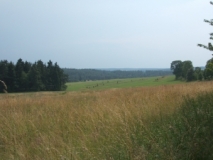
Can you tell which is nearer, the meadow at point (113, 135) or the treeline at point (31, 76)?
the meadow at point (113, 135)

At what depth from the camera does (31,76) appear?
64.4 meters

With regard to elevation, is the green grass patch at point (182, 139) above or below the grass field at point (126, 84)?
above

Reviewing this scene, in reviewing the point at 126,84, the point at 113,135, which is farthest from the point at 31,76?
the point at 113,135

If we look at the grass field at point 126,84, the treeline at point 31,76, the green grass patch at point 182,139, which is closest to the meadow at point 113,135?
the green grass patch at point 182,139

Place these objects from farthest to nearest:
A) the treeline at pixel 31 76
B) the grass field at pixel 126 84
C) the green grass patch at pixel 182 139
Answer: the treeline at pixel 31 76, the grass field at pixel 126 84, the green grass patch at pixel 182 139

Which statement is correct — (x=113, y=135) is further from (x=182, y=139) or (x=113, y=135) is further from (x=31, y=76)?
(x=31, y=76)

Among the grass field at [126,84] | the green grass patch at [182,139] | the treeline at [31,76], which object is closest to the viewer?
the green grass patch at [182,139]

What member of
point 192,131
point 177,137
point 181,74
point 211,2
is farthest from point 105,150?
point 181,74

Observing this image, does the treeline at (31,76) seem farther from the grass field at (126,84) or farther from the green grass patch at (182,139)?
the green grass patch at (182,139)

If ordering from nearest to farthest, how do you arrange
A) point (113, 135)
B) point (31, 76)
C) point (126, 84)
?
point (113, 135) → point (31, 76) → point (126, 84)

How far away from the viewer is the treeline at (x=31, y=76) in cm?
6079

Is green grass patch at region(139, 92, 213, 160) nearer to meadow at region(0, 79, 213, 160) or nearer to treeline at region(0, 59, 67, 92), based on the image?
meadow at region(0, 79, 213, 160)

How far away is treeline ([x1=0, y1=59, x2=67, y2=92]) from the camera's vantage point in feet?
199

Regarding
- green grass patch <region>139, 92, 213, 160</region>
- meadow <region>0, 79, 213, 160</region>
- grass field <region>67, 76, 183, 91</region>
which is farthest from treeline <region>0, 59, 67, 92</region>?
green grass patch <region>139, 92, 213, 160</region>
